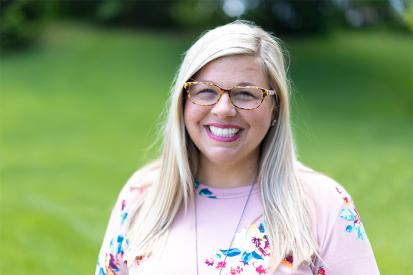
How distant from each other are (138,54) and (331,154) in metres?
8.04

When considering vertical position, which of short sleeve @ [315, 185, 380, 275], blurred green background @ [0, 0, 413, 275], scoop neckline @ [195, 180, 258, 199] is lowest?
short sleeve @ [315, 185, 380, 275]

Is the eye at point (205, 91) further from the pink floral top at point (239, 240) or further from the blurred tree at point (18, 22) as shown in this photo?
the blurred tree at point (18, 22)

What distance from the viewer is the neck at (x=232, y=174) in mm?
2309

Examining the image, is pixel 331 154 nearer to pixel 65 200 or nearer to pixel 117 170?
pixel 117 170

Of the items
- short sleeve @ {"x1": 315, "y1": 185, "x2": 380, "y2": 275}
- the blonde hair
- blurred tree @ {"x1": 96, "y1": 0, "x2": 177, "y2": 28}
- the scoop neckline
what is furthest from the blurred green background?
short sleeve @ {"x1": 315, "y1": 185, "x2": 380, "y2": 275}

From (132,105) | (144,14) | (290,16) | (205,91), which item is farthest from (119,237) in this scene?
(144,14)

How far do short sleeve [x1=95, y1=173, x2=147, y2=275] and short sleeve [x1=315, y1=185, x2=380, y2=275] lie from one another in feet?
2.44

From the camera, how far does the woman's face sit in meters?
2.11

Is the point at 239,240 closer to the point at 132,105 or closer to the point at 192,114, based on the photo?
the point at 192,114

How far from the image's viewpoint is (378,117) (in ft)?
45.5

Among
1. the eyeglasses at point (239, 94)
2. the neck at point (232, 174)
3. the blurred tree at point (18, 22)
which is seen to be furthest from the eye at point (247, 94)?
the blurred tree at point (18, 22)

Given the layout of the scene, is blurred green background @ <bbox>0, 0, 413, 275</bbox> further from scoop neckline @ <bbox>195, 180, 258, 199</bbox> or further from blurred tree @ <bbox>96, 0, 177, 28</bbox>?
scoop neckline @ <bbox>195, 180, 258, 199</bbox>

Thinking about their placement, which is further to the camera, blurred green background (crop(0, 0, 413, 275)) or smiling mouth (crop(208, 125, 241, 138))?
blurred green background (crop(0, 0, 413, 275))

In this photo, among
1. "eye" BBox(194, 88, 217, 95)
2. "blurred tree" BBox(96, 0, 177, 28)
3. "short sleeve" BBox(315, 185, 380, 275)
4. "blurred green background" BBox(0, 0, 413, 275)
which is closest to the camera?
"short sleeve" BBox(315, 185, 380, 275)
